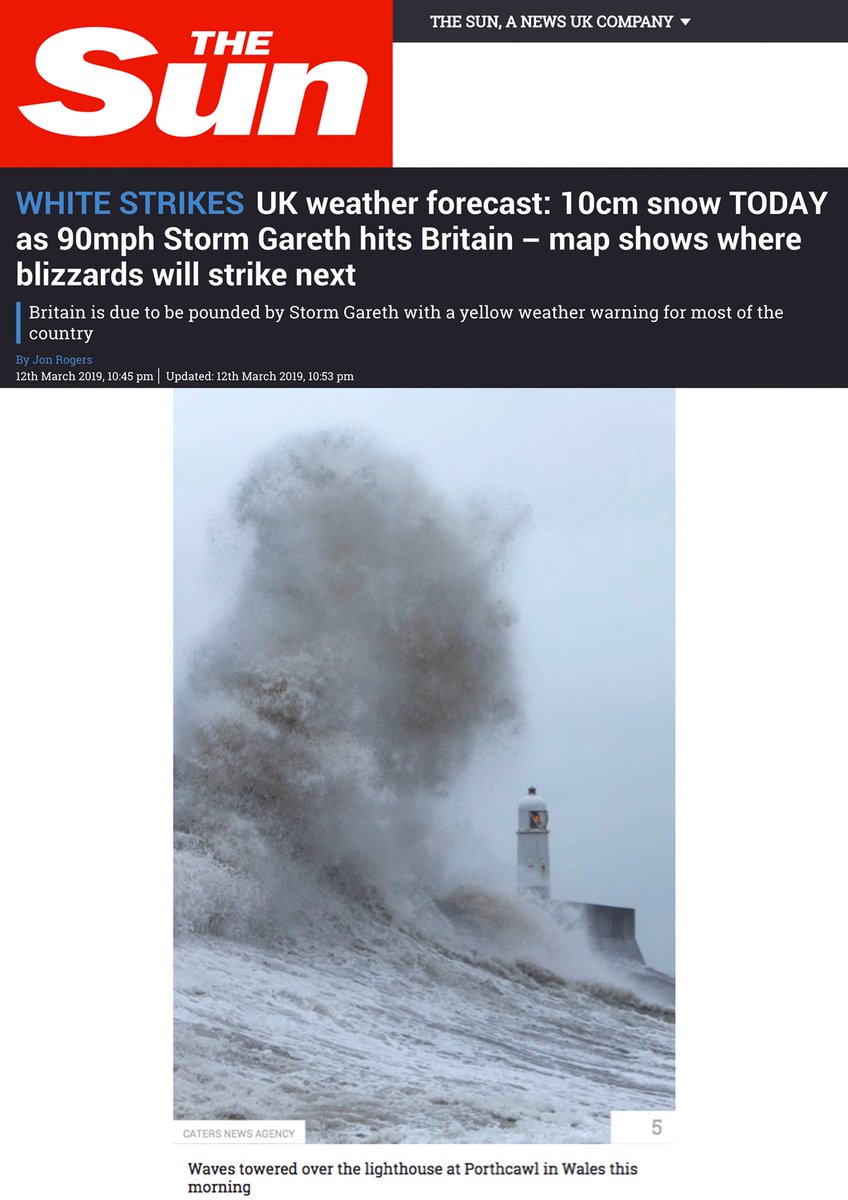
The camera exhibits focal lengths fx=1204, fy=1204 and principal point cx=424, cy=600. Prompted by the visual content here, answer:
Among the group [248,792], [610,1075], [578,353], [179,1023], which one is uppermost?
[578,353]

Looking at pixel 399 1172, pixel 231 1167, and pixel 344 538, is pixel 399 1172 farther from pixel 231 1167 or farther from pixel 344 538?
pixel 344 538

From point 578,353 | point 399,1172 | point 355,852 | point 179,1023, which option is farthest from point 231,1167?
point 578,353

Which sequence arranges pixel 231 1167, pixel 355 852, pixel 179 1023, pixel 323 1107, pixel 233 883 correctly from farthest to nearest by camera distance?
pixel 355 852
pixel 233 883
pixel 179 1023
pixel 323 1107
pixel 231 1167

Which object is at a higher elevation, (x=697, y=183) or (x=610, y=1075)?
(x=697, y=183)
